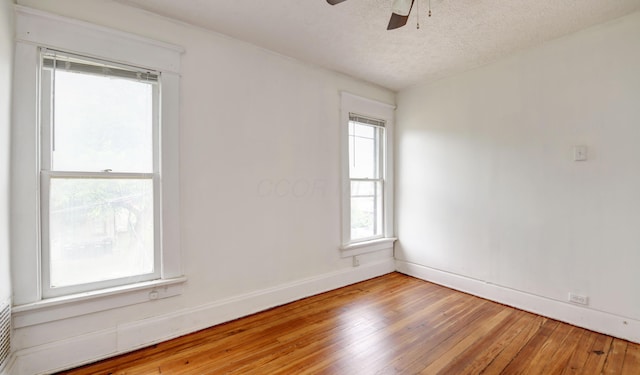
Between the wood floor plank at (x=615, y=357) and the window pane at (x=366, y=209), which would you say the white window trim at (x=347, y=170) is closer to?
the window pane at (x=366, y=209)

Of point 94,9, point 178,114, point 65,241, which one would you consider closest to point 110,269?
point 65,241

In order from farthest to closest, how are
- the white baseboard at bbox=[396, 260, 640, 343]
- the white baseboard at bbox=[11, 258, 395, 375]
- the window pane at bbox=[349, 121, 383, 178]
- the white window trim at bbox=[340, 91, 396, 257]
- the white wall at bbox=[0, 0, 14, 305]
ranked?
the window pane at bbox=[349, 121, 383, 178] < the white window trim at bbox=[340, 91, 396, 257] < the white baseboard at bbox=[396, 260, 640, 343] < the white baseboard at bbox=[11, 258, 395, 375] < the white wall at bbox=[0, 0, 14, 305]

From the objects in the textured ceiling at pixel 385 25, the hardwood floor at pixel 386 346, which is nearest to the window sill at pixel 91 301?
the hardwood floor at pixel 386 346

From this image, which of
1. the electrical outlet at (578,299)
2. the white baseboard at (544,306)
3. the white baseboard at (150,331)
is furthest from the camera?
the electrical outlet at (578,299)

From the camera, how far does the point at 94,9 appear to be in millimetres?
2008

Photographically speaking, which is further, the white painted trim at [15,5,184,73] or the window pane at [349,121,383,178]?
the window pane at [349,121,383,178]

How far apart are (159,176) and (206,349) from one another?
141cm

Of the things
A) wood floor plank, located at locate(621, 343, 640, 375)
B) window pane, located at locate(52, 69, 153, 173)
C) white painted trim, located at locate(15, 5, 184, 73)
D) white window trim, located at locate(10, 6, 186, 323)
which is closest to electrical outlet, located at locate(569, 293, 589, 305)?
wood floor plank, located at locate(621, 343, 640, 375)

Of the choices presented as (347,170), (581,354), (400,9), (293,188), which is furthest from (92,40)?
(581,354)

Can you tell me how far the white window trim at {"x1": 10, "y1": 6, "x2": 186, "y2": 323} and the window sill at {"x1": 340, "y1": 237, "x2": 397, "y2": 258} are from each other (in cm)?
202

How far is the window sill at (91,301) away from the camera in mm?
1798

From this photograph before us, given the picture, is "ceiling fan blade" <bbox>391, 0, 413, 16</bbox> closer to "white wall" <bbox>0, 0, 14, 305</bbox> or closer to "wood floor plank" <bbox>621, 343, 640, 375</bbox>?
"white wall" <bbox>0, 0, 14, 305</bbox>

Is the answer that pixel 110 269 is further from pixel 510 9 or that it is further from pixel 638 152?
pixel 638 152

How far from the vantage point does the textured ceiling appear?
2.13 metres
